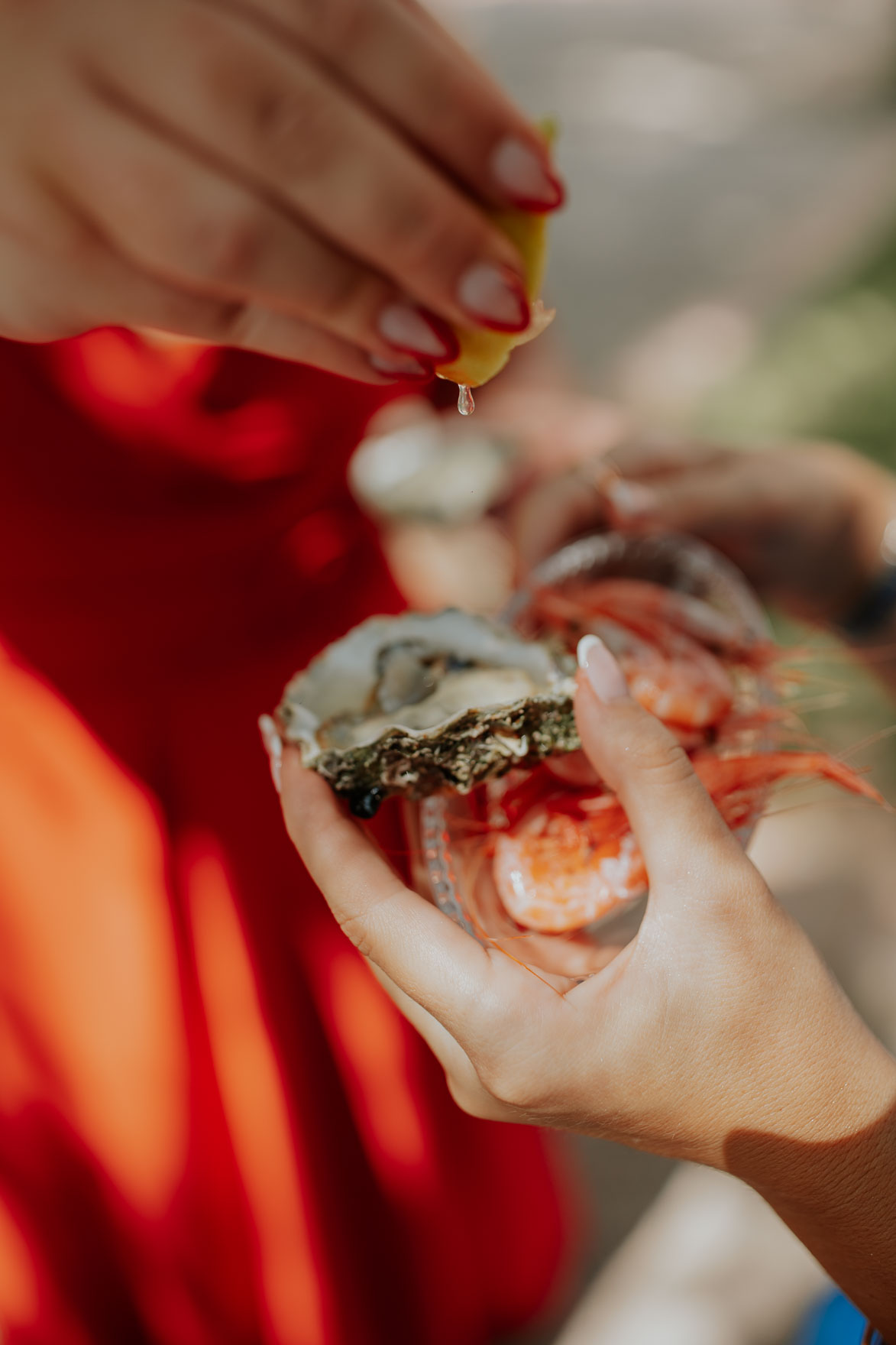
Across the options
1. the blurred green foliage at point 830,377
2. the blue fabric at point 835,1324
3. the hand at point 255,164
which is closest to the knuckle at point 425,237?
the hand at point 255,164

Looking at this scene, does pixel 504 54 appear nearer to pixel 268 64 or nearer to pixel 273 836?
pixel 273 836

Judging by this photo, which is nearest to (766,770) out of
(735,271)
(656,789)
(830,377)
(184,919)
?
(656,789)

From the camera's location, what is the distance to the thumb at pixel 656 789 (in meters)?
0.60

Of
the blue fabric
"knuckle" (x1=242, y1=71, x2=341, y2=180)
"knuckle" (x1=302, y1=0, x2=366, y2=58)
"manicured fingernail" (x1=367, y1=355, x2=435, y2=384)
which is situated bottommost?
the blue fabric

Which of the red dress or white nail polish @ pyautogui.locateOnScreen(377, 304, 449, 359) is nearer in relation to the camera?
white nail polish @ pyautogui.locateOnScreen(377, 304, 449, 359)

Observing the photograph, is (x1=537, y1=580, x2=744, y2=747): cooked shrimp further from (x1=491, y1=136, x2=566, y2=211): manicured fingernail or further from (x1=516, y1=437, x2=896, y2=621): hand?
(x1=491, y1=136, x2=566, y2=211): manicured fingernail

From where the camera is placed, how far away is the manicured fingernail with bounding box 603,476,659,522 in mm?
1202

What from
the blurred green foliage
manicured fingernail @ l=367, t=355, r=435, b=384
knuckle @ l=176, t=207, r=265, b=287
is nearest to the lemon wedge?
manicured fingernail @ l=367, t=355, r=435, b=384

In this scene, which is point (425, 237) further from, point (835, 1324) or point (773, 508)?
point (835, 1324)

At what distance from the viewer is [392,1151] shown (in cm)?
140

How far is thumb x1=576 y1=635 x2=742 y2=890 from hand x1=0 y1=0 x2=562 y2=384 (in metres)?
0.27

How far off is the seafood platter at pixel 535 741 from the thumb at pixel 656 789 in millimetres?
138

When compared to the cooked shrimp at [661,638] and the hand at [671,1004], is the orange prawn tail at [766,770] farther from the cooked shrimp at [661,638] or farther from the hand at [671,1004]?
the hand at [671,1004]

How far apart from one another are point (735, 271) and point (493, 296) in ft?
12.2
